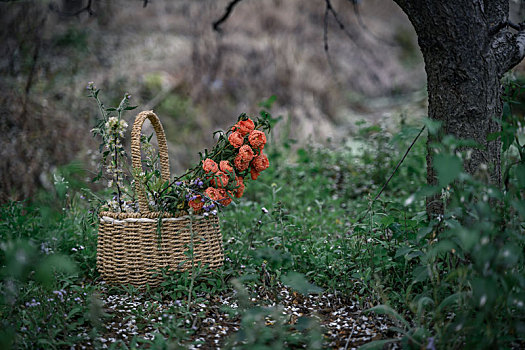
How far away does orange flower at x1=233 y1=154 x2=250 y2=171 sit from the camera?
7.20ft

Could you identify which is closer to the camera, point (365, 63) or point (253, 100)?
point (253, 100)

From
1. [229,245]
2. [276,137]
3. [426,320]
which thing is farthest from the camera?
[276,137]

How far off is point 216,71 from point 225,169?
4.39 meters

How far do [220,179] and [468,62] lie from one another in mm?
1309

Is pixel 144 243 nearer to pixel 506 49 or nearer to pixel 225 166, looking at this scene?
pixel 225 166

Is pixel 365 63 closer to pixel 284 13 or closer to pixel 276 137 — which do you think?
pixel 284 13

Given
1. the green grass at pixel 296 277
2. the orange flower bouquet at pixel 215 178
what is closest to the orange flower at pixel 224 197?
the orange flower bouquet at pixel 215 178

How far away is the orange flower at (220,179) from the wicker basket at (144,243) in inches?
7.5

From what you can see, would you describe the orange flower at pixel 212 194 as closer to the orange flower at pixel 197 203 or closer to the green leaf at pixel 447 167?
the orange flower at pixel 197 203

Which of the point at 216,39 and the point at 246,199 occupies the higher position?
the point at 216,39

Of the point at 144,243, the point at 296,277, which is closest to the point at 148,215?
the point at 144,243

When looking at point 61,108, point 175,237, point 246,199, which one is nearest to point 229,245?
point 175,237

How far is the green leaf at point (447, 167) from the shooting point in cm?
126

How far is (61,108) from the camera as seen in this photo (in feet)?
14.7
